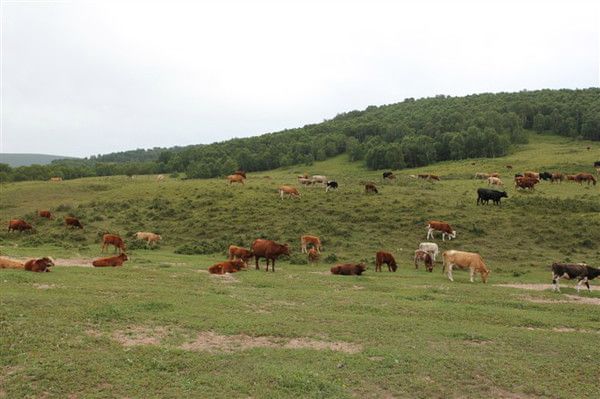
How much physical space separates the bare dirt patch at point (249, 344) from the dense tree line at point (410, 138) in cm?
8030

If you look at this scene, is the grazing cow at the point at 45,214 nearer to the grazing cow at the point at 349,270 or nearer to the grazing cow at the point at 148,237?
the grazing cow at the point at 148,237

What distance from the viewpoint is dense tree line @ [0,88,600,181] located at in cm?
9356

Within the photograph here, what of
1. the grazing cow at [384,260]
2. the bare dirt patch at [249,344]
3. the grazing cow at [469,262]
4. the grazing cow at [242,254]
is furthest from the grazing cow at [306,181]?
the bare dirt patch at [249,344]

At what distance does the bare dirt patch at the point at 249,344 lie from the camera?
1166 centimetres

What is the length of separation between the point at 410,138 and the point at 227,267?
8458cm

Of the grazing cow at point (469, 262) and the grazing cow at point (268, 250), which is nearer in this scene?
the grazing cow at point (469, 262)

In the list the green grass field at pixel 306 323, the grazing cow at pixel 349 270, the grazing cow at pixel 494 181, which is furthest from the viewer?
the grazing cow at pixel 494 181

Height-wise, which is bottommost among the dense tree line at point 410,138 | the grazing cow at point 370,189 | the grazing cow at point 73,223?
the grazing cow at point 73,223

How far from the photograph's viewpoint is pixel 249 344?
1204 centimetres

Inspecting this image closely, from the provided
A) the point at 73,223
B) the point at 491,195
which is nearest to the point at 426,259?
the point at 491,195

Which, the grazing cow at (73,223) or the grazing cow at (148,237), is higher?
the grazing cow at (73,223)

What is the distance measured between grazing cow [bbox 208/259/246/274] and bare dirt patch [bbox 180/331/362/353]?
30.7 feet

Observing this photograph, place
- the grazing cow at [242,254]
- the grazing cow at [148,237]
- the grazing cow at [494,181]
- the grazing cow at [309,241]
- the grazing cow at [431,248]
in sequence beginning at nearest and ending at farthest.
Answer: the grazing cow at [242,254]
the grazing cow at [431,248]
the grazing cow at [309,241]
the grazing cow at [148,237]
the grazing cow at [494,181]

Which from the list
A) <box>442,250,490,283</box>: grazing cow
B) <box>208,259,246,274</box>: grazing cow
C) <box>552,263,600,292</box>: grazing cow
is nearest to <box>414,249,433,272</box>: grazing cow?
→ <box>442,250,490,283</box>: grazing cow
